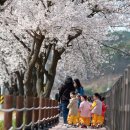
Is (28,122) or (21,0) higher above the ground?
(21,0)

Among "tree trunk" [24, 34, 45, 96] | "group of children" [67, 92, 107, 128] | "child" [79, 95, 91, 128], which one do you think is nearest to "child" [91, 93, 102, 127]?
"group of children" [67, 92, 107, 128]

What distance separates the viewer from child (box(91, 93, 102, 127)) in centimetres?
2395

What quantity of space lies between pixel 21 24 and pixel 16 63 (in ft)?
52.6

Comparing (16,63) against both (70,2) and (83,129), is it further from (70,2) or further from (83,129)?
(83,129)

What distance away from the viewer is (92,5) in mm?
30297

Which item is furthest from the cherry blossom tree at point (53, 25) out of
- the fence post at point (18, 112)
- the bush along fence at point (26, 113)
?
the fence post at point (18, 112)

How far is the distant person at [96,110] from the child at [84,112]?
0.67ft

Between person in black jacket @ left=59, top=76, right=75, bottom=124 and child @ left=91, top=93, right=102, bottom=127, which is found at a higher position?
person in black jacket @ left=59, top=76, right=75, bottom=124

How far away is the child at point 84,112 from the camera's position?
24.0 m

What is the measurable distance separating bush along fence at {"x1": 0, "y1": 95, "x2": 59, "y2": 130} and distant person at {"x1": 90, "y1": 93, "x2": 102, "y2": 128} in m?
1.80

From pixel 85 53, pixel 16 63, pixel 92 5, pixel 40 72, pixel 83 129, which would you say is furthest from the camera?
pixel 16 63

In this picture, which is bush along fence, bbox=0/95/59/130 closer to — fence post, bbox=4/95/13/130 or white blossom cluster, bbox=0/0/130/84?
fence post, bbox=4/95/13/130

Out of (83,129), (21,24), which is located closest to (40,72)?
(21,24)

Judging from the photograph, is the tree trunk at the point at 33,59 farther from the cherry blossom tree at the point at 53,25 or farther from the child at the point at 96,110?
the child at the point at 96,110
